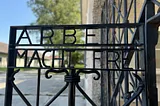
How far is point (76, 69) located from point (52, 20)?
38.0 ft

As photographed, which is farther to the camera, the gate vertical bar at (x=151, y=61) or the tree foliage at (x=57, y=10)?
the tree foliage at (x=57, y=10)

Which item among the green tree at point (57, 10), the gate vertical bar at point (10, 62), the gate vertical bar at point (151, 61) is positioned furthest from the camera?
the green tree at point (57, 10)

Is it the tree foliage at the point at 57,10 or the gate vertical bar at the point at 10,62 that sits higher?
the tree foliage at the point at 57,10

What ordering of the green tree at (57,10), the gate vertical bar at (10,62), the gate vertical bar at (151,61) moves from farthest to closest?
1. the green tree at (57,10)
2. the gate vertical bar at (10,62)
3. the gate vertical bar at (151,61)

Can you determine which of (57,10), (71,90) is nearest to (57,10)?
(57,10)

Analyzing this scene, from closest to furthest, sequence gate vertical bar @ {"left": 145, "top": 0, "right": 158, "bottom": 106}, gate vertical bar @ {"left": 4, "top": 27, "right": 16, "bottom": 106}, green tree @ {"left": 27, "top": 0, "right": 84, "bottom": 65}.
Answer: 1. gate vertical bar @ {"left": 145, "top": 0, "right": 158, "bottom": 106}
2. gate vertical bar @ {"left": 4, "top": 27, "right": 16, "bottom": 106}
3. green tree @ {"left": 27, "top": 0, "right": 84, "bottom": 65}

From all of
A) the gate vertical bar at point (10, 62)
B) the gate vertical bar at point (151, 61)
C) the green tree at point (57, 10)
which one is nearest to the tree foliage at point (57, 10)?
the green tree at point (57, 10)

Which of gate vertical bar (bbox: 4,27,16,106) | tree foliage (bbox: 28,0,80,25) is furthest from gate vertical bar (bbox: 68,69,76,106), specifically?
tree foliage (bbox: 28,0,80,25)

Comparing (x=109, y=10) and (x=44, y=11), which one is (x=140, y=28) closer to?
(x=109, y=10)

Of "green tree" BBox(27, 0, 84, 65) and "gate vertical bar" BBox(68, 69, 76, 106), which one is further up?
"green tree" BBox(27, 0, 84, 65)

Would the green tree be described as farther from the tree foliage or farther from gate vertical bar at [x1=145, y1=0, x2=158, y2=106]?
gate vertical bar at [x1=145, y1=0, x2=158, y2=106]

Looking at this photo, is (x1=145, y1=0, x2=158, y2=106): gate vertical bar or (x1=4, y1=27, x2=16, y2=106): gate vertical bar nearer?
(x1=145, y1=0, x2=158, y2=106): gate vertical bar

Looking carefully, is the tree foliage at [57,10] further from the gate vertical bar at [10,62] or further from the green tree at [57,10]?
the gate vertical bar at [10,62]

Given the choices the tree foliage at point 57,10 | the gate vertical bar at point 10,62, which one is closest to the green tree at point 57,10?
the tree foliage at point 57,10
